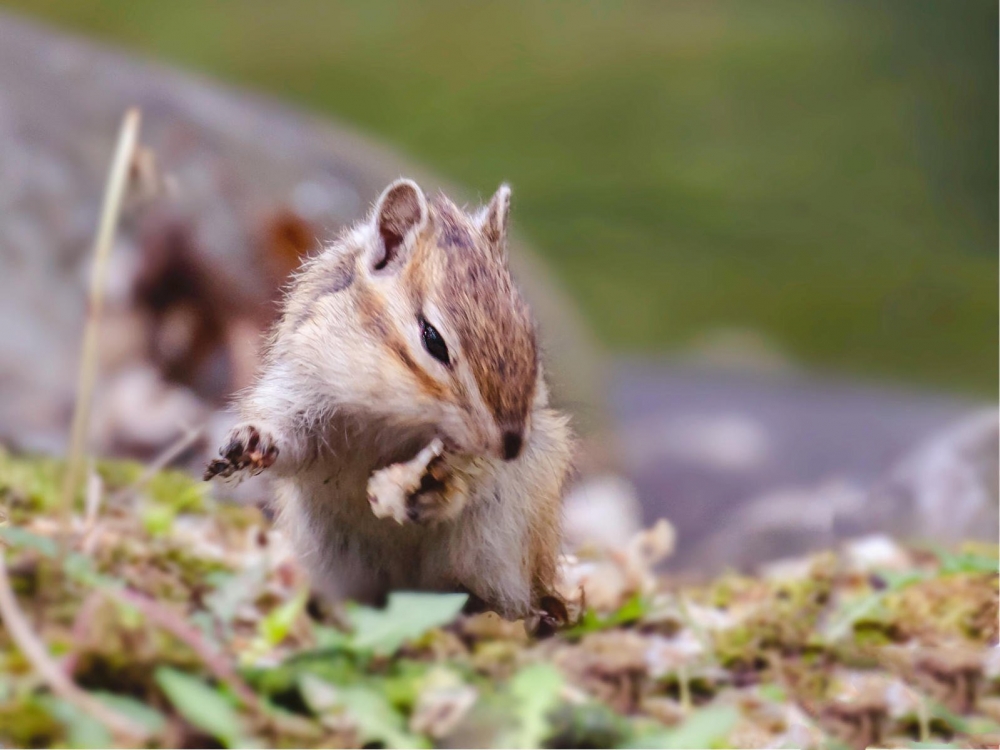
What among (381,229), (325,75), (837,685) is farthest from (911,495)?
(325,75)

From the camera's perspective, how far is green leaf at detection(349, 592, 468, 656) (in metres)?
1.25

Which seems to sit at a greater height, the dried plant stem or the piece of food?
the dried plant stem

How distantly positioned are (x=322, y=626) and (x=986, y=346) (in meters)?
6.94

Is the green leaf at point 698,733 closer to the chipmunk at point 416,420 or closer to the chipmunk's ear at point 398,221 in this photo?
the chipmunk at point 416,420

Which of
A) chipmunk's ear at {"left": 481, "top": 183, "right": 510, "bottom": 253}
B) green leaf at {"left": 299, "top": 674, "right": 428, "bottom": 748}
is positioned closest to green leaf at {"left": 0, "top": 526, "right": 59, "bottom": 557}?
green leaf at {"left": 299, "top": 674, "right": 428, "bottom": 748}

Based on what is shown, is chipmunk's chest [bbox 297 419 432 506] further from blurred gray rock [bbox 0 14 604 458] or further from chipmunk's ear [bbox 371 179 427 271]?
blurred gray rock [bbox 0 14 604 458]

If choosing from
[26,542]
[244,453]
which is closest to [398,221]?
[244,453]

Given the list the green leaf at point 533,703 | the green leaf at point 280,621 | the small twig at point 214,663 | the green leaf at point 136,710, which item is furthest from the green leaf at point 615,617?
the green leaf at point 136,710

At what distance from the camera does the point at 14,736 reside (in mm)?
1036

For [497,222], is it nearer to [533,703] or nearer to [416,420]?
[416,420]

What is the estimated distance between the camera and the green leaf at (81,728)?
3.35 ft

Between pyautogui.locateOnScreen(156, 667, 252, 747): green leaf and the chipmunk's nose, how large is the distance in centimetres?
44

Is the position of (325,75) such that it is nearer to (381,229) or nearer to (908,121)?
(908,121)

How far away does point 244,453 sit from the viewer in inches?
52.6
